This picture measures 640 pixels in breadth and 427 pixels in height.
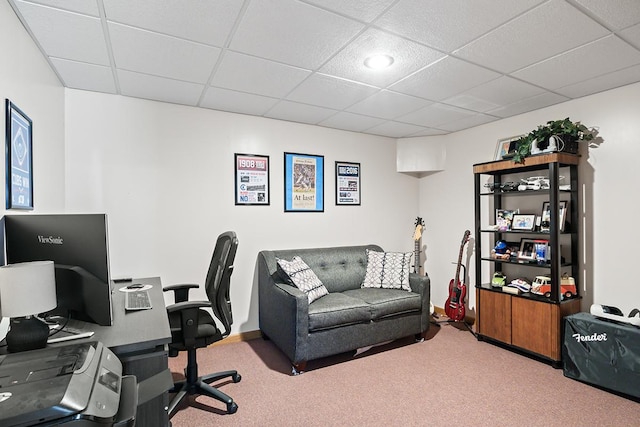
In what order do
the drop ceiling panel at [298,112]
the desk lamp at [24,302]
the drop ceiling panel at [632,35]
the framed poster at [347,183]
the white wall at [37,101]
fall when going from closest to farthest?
the desk lamp at [24,302] < the white wall at [37,101] < the drop ceiling panel at [632,35] < the drop ceiling panel at [298,112] < the framed poster at [347,183]

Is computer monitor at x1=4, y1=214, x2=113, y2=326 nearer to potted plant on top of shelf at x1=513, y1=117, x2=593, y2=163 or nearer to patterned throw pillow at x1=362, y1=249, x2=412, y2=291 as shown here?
patterned throw pillow at x1=362, y1=249, x2=412, y2=291

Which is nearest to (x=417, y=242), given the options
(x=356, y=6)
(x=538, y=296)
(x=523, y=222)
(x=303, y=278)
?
(x=523, y=222)

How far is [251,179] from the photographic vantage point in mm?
3537

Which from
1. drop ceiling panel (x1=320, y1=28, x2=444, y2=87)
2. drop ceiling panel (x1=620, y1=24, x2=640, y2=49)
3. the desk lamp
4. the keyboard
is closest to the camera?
the desk lamp

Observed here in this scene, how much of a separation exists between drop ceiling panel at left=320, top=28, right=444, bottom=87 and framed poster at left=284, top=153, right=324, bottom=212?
140 centimetres

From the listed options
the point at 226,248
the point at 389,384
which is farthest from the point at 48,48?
the point at 389,384

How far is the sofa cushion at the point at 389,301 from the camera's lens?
3070mm

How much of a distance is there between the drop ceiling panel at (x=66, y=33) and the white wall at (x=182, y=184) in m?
0.78

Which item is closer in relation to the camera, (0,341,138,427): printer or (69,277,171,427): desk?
(0,341,138,427): printer

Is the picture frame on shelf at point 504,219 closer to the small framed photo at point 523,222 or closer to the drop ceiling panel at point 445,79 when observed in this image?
the small framed photo at point 523,222

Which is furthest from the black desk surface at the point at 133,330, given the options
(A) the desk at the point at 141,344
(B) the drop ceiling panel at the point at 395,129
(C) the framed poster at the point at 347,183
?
(B) the drop ceiling panel at the point at 395,129

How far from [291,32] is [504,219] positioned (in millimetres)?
2807

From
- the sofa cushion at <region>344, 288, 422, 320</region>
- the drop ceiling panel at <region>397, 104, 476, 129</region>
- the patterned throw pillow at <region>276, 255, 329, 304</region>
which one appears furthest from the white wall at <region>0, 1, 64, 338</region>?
the drop ceiling panel at <region>397, 104, 476, 129</region>

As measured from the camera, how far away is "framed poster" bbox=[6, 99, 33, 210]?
5.47 feet
